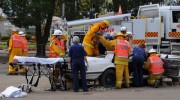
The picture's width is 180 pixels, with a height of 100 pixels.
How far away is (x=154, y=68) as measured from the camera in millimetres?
14336

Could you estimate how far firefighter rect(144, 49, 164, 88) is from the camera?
1436cm

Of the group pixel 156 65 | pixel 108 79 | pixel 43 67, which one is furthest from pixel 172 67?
pixel 43 67

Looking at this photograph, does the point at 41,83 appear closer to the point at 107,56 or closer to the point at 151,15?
the point at 107,56

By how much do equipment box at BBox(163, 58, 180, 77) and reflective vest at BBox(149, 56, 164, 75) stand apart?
39 centimetres

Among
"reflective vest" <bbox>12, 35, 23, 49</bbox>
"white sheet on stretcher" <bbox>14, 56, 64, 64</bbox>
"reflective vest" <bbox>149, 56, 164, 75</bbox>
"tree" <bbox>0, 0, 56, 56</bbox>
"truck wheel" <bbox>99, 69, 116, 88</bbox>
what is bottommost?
"truck wheel" <bbox>99, 69, 116, 88</bbox>

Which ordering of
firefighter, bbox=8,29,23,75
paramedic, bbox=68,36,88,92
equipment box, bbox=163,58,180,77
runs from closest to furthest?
paramedic, bbox=68,36,88,92 → equipment box, bbox=163,58,180,77 → firefighter, bbox=8,29,23,75

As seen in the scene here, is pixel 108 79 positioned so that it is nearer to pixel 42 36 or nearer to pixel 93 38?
pixel 93 38

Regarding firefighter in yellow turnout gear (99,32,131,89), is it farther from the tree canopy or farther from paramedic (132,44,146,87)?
the tree canopy

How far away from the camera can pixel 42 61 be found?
13.0 metres

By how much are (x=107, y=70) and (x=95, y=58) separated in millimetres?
531

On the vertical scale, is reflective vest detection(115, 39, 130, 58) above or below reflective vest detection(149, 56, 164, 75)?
above

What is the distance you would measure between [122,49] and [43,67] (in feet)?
8.27

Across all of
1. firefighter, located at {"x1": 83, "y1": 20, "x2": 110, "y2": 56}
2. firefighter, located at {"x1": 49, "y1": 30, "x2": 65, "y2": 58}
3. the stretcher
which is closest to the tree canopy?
firefighter, located at {"x1": 49, "y1": 30, "x2": 65, "y2": 58}

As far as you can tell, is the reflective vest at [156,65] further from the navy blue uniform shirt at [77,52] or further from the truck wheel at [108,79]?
the navy blue uniform shirt at [77,52]
